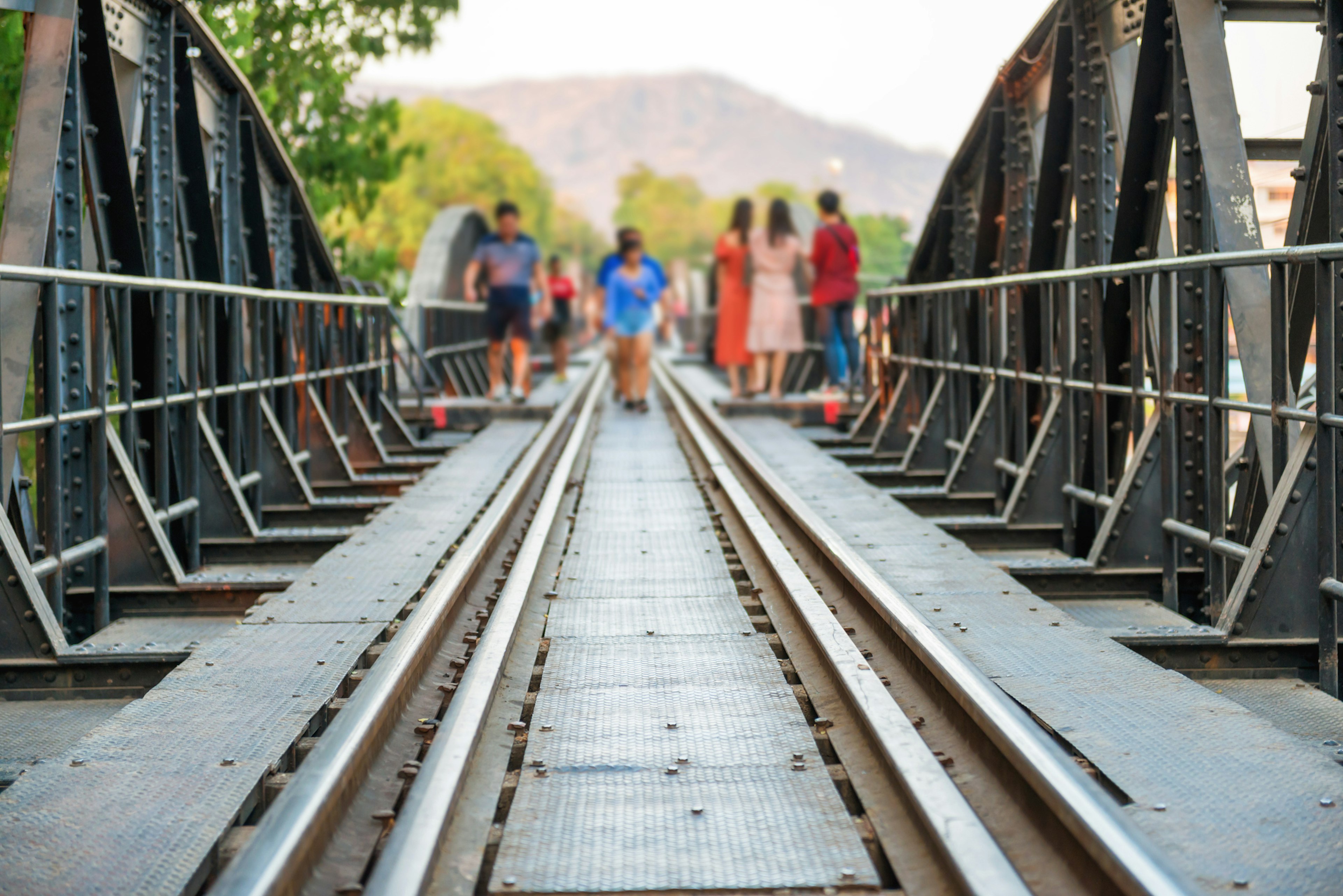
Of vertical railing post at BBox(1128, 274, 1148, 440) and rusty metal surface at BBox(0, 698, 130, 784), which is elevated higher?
vertical railing post at BBox(1128, 274, 1148, 440)

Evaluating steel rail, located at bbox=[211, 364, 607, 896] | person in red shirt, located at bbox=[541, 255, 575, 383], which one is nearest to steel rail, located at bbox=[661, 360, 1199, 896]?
steel rail, located at bbox=[211, 364, 607, 896]

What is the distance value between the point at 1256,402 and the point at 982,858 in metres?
3.05

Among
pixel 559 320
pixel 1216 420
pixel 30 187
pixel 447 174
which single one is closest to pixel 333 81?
pixel 559 320

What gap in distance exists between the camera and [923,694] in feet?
14.6

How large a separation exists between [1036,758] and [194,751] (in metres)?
2.20

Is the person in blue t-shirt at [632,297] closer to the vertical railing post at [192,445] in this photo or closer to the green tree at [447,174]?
the vertical railing post at [192,445]

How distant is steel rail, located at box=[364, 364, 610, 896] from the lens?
9.63ft

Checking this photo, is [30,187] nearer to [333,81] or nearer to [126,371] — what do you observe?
[126,371]

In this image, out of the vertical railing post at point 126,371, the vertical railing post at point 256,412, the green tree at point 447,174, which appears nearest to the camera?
the vertical railing post at point 126,371

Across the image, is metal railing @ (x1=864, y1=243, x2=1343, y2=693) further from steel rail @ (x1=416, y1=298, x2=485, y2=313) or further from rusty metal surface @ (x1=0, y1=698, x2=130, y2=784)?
steel rail @ (x1=416, y1=298, x2=485, y2=313)

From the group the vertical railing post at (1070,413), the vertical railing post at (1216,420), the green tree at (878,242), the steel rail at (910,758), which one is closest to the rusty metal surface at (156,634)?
the steel rail at (910,758)

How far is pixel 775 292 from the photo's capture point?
14914 mm

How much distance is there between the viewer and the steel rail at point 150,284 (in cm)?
513

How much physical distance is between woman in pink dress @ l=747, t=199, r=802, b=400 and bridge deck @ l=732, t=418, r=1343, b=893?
871cm
